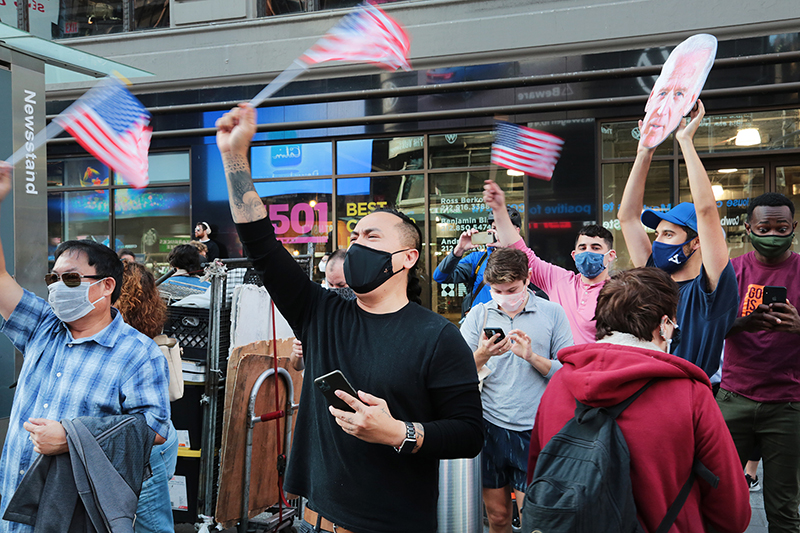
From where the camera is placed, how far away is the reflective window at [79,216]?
463 inches

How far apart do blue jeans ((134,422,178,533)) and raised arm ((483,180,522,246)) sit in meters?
2.20

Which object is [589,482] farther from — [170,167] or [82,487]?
[170,167]

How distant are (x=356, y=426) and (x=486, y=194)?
207cm

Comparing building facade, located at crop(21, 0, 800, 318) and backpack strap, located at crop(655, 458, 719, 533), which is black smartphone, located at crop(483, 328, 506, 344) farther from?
building facade, located at crop(21, 0, 800, 318)

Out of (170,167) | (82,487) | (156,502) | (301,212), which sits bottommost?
(156,502)

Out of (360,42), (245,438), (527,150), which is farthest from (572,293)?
(360,42)

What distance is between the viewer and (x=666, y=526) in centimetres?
195

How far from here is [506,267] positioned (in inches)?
151

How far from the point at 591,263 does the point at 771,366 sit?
1.44m

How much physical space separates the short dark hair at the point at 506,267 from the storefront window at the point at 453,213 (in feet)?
18.9

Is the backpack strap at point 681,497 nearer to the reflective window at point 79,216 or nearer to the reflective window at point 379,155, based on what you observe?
the reflective window at point 379,155

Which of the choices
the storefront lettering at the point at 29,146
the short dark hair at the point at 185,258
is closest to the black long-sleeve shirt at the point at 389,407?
the storefront lettering at the point at 29,146

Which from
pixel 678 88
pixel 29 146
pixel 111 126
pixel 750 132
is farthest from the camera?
pixel 750 132

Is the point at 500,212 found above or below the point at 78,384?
above
